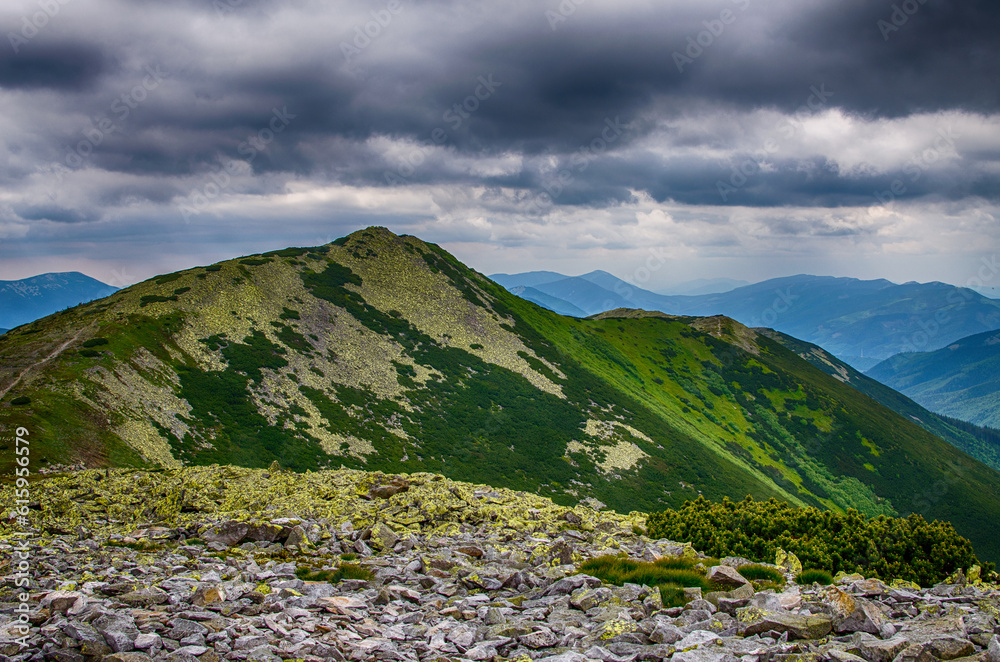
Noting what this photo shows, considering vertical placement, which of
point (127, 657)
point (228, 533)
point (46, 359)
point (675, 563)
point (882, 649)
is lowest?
point (675, 563)

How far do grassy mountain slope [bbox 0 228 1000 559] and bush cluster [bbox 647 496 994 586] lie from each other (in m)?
43.9

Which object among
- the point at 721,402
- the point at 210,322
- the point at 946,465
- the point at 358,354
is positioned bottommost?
the point at 946,465

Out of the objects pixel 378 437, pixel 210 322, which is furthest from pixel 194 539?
pixel 210 322

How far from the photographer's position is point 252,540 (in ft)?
73.7

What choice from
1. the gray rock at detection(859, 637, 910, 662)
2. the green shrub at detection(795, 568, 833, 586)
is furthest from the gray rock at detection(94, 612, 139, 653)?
the green shrub at detection(795, 568, 833, 586)

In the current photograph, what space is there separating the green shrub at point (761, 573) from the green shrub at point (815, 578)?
21.7 inches

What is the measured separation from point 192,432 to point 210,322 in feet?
93.4

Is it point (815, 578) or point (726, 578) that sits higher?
point (726, 578)

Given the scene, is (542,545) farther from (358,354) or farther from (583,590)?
(358,354)

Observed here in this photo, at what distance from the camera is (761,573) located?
1816 cm

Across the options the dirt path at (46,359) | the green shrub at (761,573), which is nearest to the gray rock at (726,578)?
the green shrub at (761,573)

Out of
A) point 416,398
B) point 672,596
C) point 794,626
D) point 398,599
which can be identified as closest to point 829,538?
point 672,596

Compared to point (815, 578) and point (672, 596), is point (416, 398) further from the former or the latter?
point (672, 596)

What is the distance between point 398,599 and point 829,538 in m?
17.5
